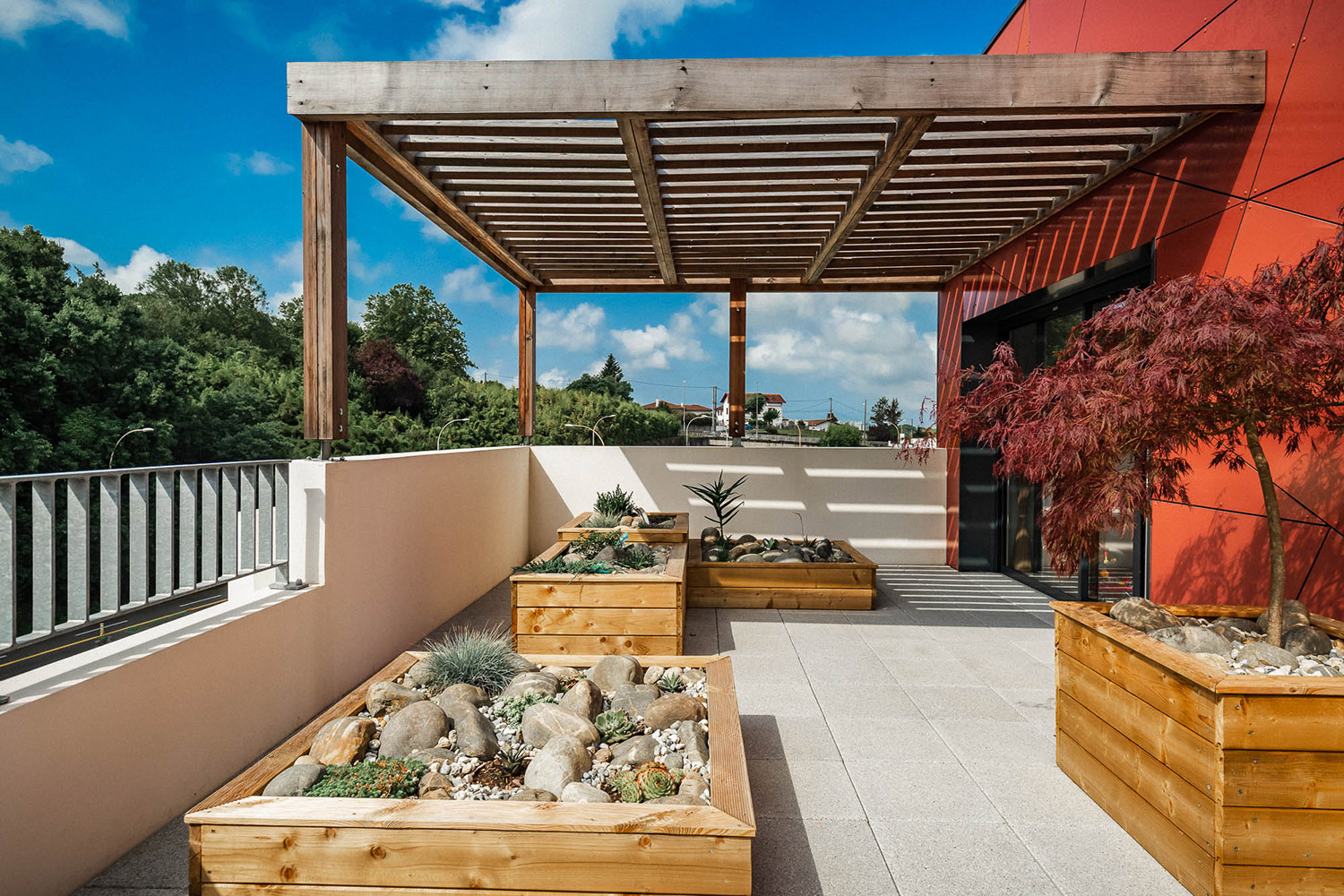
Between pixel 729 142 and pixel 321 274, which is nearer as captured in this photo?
pixel 321 274

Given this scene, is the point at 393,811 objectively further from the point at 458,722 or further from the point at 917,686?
the point at 917,686

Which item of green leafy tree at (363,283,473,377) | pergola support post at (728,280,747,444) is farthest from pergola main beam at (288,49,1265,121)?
green leafy tree at (363,283,473,377)

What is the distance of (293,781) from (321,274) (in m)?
2.30

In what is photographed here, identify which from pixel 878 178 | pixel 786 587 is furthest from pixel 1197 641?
pixel 786 587

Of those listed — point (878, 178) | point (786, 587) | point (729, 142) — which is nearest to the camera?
point (729, 142)

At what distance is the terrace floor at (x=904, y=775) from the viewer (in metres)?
2.14

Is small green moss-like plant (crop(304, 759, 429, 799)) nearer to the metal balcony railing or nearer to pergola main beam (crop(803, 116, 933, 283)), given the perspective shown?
the metal balcony railing

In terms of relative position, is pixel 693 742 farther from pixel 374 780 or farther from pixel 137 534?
pixel 137 534

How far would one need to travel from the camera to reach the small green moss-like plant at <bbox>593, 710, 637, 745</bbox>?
249 centimetres

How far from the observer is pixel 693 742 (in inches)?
94.8

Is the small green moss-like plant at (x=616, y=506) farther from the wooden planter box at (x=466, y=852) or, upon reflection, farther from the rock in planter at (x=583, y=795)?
the wooden planter box at (x=466, y=852)

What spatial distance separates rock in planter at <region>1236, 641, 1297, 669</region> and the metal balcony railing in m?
3.30

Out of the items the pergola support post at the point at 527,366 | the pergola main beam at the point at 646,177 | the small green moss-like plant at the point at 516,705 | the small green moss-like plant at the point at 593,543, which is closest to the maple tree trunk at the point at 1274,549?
the small green moss-like plant at the point at 516,705

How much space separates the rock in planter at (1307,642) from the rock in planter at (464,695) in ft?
8.76
